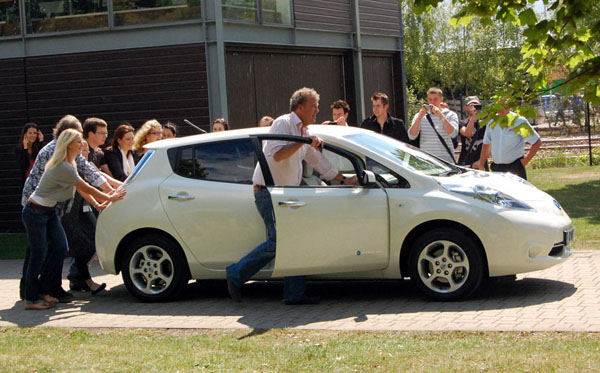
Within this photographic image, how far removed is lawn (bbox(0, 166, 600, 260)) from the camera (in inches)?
502

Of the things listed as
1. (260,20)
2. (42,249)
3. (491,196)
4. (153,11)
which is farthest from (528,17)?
(260,20)

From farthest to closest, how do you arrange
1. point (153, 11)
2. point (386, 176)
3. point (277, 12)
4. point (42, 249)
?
point (277, 12), point (153, 11), point (42, 249), point (386, 176)

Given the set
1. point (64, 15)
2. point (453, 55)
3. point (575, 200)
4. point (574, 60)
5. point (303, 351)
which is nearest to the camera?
point (574, 60)

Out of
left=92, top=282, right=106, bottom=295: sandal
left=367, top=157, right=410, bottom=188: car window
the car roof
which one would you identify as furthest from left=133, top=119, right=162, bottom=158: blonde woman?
left=367, top=157, right=410, bottom=188: car window

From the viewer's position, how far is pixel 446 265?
8.52 metres

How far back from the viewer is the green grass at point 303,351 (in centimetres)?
617

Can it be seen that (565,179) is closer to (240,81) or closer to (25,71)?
(240,81)

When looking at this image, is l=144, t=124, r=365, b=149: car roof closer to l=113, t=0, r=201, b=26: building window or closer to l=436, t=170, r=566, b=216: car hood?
l=436, t=170, r=566, b=216: car hood

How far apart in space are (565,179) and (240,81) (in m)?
9.33

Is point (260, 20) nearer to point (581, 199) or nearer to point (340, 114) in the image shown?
point (340, 114)

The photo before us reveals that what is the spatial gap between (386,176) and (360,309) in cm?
125

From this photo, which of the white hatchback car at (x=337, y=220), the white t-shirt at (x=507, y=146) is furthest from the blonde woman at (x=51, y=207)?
the white t-shirt at (x=507, y=146)

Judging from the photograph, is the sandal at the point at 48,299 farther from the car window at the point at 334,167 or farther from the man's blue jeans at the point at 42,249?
the car window at the point at 334,167

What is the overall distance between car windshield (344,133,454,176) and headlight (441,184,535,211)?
42 cm
